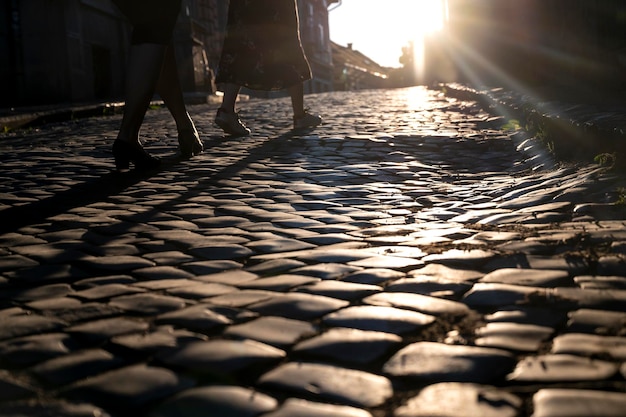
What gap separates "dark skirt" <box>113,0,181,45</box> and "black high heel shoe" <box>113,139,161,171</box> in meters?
0.56

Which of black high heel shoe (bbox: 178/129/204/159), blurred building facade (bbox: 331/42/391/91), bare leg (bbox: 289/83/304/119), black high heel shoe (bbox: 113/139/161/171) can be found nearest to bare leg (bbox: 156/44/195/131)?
black high heel shoe (bbox: 178/129/204/159)

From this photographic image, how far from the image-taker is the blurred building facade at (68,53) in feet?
42.9

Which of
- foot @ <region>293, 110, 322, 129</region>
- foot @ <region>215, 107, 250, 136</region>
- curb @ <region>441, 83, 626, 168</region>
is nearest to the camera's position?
curb @ <region>441, 83, 626, 168</region>

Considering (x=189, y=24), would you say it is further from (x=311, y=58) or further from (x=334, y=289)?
(x=311, y=58)

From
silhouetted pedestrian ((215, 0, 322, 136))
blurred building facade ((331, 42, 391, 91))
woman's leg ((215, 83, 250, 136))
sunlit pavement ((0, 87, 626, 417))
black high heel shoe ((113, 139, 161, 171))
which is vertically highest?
blurred building facade ((331, 42, 391, 91))

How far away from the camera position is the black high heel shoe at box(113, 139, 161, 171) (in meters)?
4.41

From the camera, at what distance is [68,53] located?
13.8m

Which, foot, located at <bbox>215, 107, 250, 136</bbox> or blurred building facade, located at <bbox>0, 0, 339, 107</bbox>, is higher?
blurred building facade, located at <bbox>0, 0, 339, 107</bbox>

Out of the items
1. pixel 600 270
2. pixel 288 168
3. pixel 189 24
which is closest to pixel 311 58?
pixel 189 24

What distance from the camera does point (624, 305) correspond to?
188 centimetres

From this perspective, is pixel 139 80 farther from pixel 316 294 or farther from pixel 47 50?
pixel 47 50

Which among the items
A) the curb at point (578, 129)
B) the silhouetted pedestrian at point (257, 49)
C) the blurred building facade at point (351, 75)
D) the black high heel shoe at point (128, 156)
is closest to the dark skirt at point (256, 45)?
the silhouetted pedestrian at point (257, 49)

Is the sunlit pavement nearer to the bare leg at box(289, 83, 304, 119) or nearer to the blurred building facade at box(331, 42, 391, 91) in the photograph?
the bare leg at box(289, 83, 304, 119)

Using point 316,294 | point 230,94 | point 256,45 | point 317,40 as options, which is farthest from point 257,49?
point 317,40
